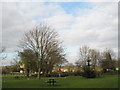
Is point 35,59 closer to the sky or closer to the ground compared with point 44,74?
closer to the sky

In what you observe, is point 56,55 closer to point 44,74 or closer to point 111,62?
point 44,74

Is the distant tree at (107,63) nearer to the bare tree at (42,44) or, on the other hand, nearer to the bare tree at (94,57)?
the bare tree at (94,57)

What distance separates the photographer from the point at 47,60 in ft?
132

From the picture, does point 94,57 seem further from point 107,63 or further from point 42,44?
point 42,44

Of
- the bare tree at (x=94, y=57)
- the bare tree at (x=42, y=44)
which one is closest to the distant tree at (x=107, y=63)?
the bare tree at (x=94, y=57)

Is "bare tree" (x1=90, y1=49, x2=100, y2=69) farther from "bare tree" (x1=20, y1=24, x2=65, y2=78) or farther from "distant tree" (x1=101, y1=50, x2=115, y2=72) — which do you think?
"bare tree" (x1=20, y1=24, x2=65, y2=78)

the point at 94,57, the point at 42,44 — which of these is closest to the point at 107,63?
the point at 94,57

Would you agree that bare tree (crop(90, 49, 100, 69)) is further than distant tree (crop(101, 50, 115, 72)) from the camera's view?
Yes

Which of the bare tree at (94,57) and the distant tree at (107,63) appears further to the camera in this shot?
the bare tree at (94,57)

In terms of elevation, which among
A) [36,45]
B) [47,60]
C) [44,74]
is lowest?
[44,74]

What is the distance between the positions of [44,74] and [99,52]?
20957 mm

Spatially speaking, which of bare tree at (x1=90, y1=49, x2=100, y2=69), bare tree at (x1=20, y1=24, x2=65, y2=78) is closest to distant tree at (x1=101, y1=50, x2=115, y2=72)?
bare tree at (x1=90, y1=49, x2=100, y2=69)

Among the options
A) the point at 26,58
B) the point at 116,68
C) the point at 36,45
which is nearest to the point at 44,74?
the point at 26,58

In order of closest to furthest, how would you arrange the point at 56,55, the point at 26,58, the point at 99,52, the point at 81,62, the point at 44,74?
the point at 56,55 → the point at 26,58 → the point at 44,74 → the point at 81,62 → the point at 99,52
